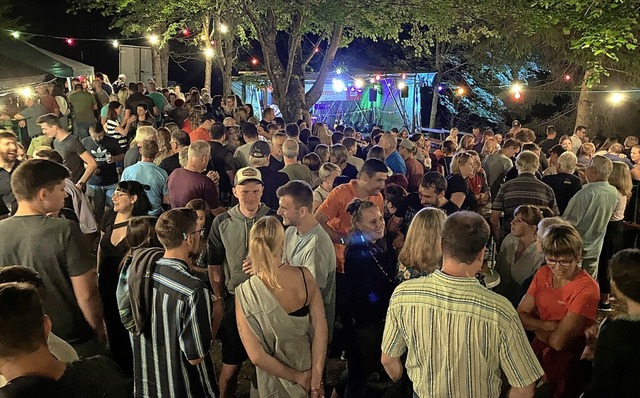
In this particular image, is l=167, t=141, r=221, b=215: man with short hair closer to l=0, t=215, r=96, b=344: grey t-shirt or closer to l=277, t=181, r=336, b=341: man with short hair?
l=277, t=181, r=336, b=341: man with short hair

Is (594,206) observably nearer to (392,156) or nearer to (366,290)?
(392,156)

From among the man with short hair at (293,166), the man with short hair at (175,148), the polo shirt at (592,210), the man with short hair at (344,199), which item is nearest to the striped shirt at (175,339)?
the man with short hair at (344,199)

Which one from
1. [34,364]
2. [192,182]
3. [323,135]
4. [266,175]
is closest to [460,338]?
[34,364]

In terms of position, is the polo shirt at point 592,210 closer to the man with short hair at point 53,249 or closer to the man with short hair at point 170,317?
the man with short hair at point 170,317

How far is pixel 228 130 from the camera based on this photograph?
8.64m

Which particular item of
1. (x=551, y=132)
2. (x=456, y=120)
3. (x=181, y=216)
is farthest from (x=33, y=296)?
(x=456, y=120)

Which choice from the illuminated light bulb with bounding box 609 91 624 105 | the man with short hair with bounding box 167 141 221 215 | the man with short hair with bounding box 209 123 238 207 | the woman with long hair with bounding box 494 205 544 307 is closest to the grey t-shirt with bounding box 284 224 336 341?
the woman with long hair with bounding box 494 205 544 307

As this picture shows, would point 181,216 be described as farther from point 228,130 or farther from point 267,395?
point 228,130

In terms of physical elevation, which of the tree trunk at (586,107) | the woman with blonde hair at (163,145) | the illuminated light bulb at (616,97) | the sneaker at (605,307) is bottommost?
the sneaker at (605,307)

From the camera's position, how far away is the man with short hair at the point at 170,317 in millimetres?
2932

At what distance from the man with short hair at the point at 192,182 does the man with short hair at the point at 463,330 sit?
10.4ft

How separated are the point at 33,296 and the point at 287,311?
1386mm

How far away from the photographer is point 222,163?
24.1 feet

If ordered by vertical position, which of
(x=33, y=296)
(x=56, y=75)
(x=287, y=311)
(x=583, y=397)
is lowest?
(x=583, y=397)
